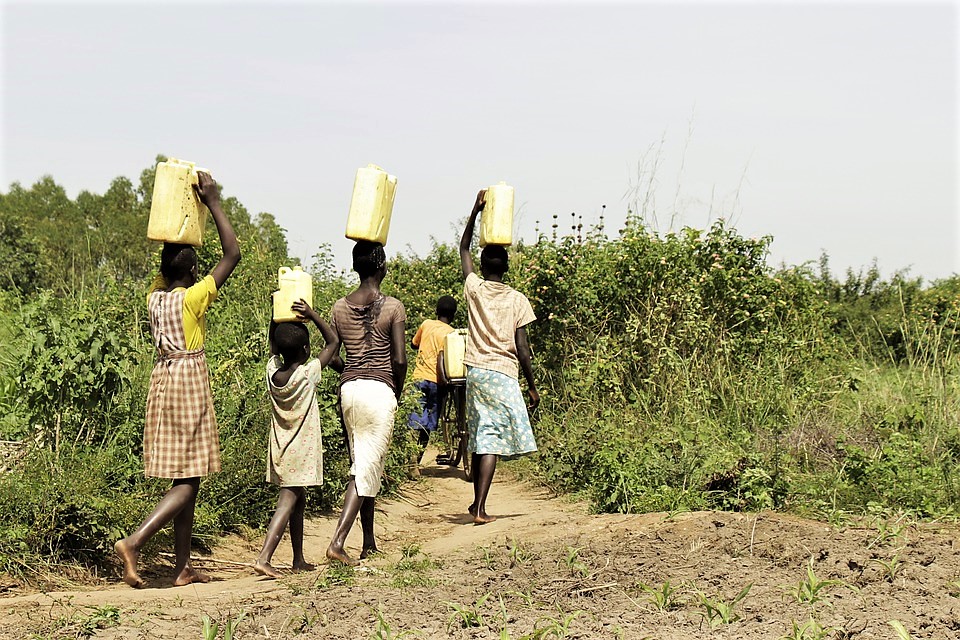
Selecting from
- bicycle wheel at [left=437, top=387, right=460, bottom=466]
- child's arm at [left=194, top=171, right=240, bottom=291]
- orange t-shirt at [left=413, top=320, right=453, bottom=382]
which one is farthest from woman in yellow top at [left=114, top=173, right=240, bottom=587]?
bicycle wheel at [left=437, top=387, right=460, bottom=466]

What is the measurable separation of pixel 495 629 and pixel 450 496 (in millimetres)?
4717

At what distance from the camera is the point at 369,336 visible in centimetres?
561

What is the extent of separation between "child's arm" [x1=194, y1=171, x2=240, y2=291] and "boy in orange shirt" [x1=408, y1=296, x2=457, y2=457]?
4.30m

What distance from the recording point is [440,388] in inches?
375

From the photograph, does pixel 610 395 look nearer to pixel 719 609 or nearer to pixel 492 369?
pixel 492 369

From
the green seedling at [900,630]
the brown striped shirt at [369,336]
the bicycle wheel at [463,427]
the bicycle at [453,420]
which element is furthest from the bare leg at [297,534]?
the bicycle wheel at [463,427]

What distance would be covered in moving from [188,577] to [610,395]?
5.17 metres

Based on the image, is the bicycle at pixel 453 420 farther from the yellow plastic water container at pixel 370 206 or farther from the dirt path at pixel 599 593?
the dirt path at pixel 599 593

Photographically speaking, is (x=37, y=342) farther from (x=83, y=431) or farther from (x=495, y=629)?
(x=495, y=629)

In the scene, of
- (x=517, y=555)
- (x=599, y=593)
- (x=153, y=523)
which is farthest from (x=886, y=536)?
(x=153, y=523)

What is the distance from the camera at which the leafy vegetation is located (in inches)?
217

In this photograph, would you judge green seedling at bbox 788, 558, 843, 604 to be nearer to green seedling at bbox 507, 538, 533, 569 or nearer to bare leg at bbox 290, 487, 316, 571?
green seedling at bbox 507, 538, 533, 569

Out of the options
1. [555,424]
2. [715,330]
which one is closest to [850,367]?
[715,330]

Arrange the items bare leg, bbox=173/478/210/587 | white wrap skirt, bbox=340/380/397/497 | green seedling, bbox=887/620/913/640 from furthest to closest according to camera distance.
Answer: white wrap skirt, bbox=340/380/397/497 → bare leg, bbox=173/478/210/587 → green seedling, bbox=887/620/913/640
